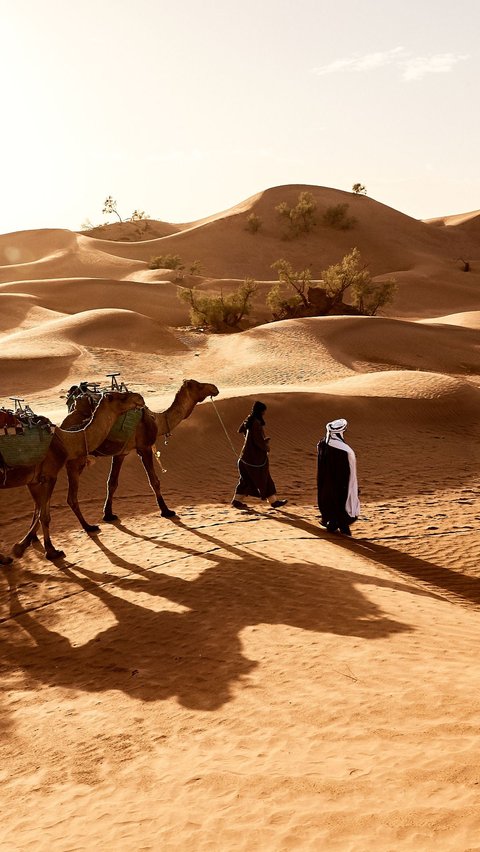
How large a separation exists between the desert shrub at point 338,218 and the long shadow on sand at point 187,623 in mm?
65100

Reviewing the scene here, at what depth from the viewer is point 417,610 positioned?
7.63 m

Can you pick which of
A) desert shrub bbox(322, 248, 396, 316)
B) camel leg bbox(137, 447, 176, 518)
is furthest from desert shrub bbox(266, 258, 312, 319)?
camel leg bbox(137, 447, 176, 518)

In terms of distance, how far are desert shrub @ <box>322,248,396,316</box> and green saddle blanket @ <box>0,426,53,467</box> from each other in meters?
30.2

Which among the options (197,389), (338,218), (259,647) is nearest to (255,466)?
(197,389)

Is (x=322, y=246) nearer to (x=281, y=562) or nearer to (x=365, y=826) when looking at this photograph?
(x=281, y=562)

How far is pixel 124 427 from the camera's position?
10.9 meters

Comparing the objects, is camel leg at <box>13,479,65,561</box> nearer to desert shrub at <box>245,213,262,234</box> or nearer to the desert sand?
the desert sand

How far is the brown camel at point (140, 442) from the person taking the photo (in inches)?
416

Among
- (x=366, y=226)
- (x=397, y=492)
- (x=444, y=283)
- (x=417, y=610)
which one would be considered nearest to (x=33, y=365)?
(x=397, y=492)

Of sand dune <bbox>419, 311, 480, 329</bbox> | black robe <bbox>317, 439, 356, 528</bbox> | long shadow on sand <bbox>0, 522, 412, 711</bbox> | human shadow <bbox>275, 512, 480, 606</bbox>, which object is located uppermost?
sand dune <bbox>419, 311, 480, 329</bbox>

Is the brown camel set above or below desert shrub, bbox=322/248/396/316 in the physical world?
below

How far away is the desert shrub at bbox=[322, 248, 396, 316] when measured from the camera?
37.8 metres

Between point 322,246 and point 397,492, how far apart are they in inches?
2206

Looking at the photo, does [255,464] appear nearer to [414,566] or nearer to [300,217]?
[414,566]
